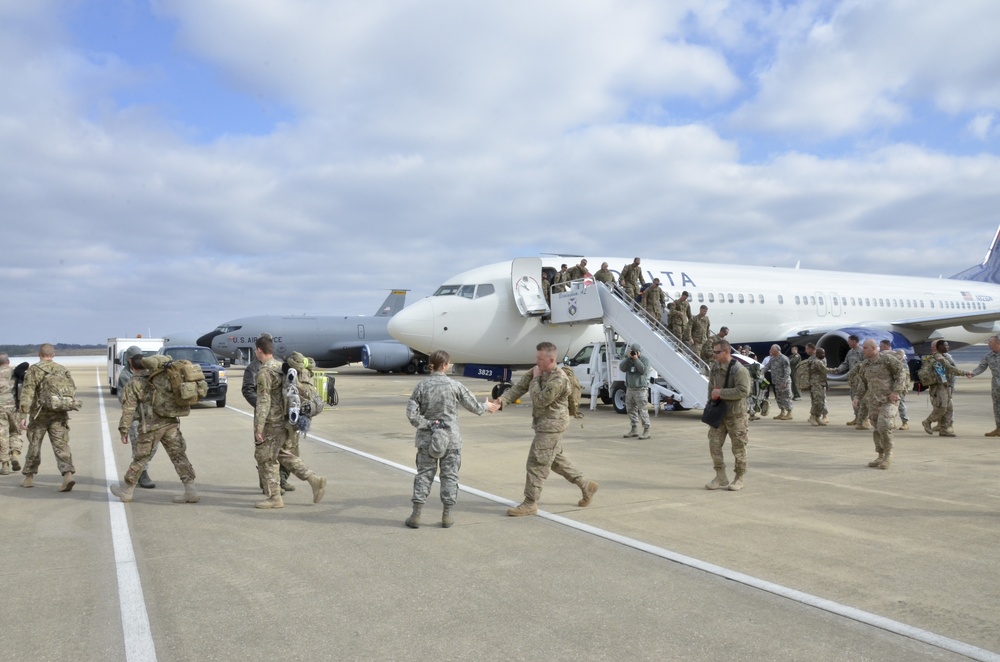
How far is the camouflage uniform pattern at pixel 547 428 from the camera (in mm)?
7012

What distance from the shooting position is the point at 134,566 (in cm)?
541

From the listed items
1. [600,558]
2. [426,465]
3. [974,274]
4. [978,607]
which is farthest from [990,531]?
[974,274]

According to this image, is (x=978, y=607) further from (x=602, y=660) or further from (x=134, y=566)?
(x=134, y=566)

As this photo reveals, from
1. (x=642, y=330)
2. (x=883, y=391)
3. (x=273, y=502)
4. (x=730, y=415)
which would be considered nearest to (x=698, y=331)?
(x=642, y=330)

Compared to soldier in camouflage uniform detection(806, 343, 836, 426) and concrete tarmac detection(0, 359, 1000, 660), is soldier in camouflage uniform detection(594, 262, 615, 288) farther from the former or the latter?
concrete tarmac detection(0, 359, 1000, 660)

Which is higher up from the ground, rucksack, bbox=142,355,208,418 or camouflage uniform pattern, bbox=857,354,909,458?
rucksack, bbox=142,355,208,418

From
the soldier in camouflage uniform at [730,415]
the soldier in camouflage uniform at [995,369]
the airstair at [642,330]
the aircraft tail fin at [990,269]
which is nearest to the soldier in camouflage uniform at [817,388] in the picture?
the airstair at [642,330]

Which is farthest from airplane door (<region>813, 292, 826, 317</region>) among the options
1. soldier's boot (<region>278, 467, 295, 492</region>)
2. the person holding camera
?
soldier's boot (<region>278, 467, 295, 492</region>)

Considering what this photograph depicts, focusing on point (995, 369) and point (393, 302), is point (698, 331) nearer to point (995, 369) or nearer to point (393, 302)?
point (995, 369)

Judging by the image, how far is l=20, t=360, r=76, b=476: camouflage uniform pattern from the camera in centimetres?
855

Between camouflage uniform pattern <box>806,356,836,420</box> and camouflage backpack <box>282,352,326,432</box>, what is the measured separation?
1058 cm

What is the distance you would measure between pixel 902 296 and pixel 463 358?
1785 cm

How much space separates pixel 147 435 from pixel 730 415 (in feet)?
20.5

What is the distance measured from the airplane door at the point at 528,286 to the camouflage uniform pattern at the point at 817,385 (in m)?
6.69
